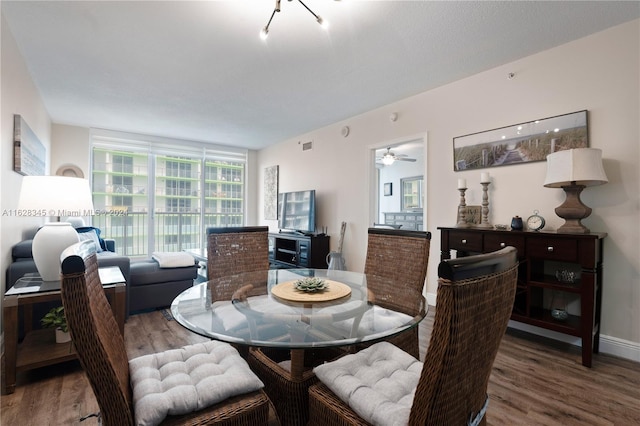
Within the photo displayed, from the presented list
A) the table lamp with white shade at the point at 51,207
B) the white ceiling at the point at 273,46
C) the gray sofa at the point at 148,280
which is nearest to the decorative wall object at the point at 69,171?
the white ceiling at the point at 273,46

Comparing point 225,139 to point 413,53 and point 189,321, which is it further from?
point 189,321

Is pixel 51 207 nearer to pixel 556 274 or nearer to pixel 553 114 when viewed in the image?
pixel 556 274

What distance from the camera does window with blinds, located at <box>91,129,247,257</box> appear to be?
5.63 m

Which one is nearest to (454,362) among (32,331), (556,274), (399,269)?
(399,269)

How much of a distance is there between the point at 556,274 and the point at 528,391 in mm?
1057

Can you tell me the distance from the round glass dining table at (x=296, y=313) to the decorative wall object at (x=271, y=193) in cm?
446

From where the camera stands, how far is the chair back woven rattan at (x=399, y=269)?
5.66 ft

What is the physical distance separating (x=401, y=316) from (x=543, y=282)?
5.57ft

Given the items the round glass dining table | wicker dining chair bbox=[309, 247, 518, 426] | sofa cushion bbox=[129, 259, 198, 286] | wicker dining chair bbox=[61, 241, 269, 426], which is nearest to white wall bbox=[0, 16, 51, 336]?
sofa cushion bbox=[129, 259, 198, 286]

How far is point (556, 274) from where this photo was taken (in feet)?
8.13

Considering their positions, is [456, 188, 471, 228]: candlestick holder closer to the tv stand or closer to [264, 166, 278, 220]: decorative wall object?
the tv stand

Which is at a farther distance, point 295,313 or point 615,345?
point 615,345

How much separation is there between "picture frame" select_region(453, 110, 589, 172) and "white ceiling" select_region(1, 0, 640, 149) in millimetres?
643

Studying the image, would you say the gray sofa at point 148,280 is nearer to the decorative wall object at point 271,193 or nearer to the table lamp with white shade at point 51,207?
the table lamp with white shade at point 51,207
